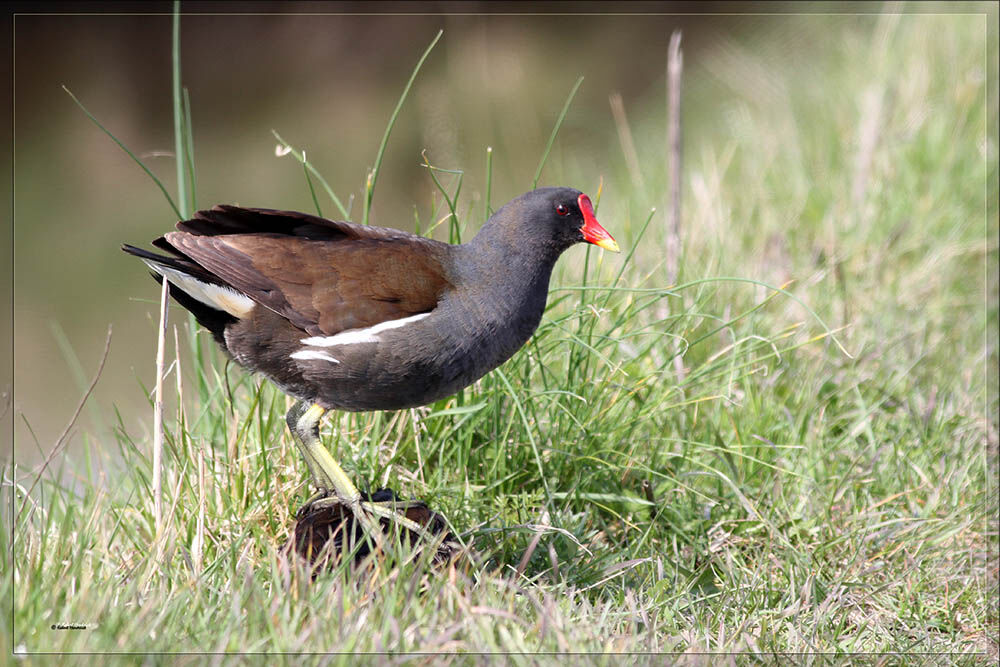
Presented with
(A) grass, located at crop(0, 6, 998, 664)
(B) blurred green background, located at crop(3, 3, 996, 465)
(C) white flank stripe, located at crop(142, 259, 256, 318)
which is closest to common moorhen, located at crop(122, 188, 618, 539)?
(C) white flank stripe, located at crop(142, 259, 256, 318)

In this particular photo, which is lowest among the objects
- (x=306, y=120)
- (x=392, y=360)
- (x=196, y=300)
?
(x=392, y=360)

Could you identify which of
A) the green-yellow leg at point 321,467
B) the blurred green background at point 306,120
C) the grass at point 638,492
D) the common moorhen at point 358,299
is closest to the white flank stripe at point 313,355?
the common moorhen at point 358,299

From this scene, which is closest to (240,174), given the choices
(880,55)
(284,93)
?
(284,93)

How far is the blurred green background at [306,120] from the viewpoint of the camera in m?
5.69

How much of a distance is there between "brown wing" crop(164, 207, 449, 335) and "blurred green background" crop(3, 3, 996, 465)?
2.39m

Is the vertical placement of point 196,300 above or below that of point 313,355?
above

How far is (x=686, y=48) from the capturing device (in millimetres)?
9430

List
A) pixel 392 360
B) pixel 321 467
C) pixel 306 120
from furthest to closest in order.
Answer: pixel 306 120 → pixel 321 467 → pixel 392 360

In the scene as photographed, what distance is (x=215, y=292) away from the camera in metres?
2.43

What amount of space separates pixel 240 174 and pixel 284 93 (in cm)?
136

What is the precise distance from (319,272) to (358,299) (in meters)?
0.12

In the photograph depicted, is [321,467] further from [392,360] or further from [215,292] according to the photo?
[215,292]

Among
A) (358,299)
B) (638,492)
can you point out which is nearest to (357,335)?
(358,299)

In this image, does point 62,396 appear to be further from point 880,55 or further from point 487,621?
point 880,55
